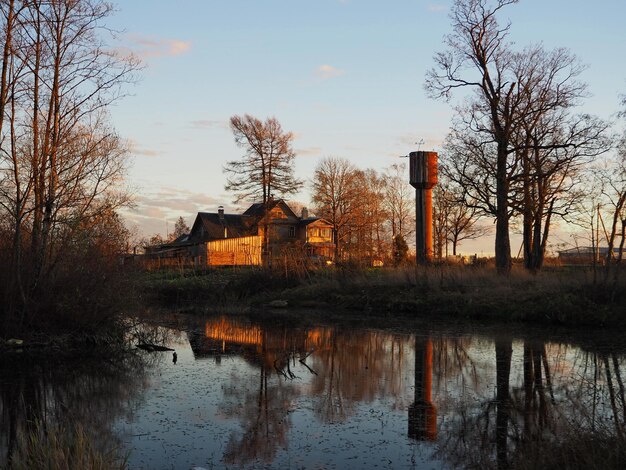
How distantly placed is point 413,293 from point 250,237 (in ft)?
91.6

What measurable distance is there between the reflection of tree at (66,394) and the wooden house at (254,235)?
85.6 feet

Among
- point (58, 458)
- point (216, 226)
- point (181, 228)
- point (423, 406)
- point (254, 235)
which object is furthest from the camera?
point (181, 228)

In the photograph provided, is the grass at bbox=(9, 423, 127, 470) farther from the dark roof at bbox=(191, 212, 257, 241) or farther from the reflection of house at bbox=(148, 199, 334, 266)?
the dark roof at bbox=(191, 212, 257, 241)

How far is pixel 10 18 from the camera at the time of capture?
A: 48.3 ft

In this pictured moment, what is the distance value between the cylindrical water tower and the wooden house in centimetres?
857

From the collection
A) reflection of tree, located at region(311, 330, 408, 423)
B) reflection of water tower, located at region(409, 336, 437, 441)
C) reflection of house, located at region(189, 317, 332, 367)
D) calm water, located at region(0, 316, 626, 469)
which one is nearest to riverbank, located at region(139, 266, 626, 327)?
reflection of house, located at region(189, 317, 332, 367)

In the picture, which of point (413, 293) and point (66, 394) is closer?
point (66, 394)

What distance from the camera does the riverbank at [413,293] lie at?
20.2m

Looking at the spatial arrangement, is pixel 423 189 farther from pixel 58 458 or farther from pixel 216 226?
pixel 216 226

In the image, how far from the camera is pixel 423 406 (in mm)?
9516

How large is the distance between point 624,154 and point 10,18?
28983 millimetres

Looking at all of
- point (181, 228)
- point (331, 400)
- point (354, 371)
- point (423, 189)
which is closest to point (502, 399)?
point (331, 400)

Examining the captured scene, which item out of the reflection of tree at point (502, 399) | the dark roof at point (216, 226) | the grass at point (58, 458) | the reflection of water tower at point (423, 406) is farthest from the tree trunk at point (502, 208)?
the dark roof at point (216, 226)

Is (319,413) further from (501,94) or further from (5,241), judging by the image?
(501,94)
